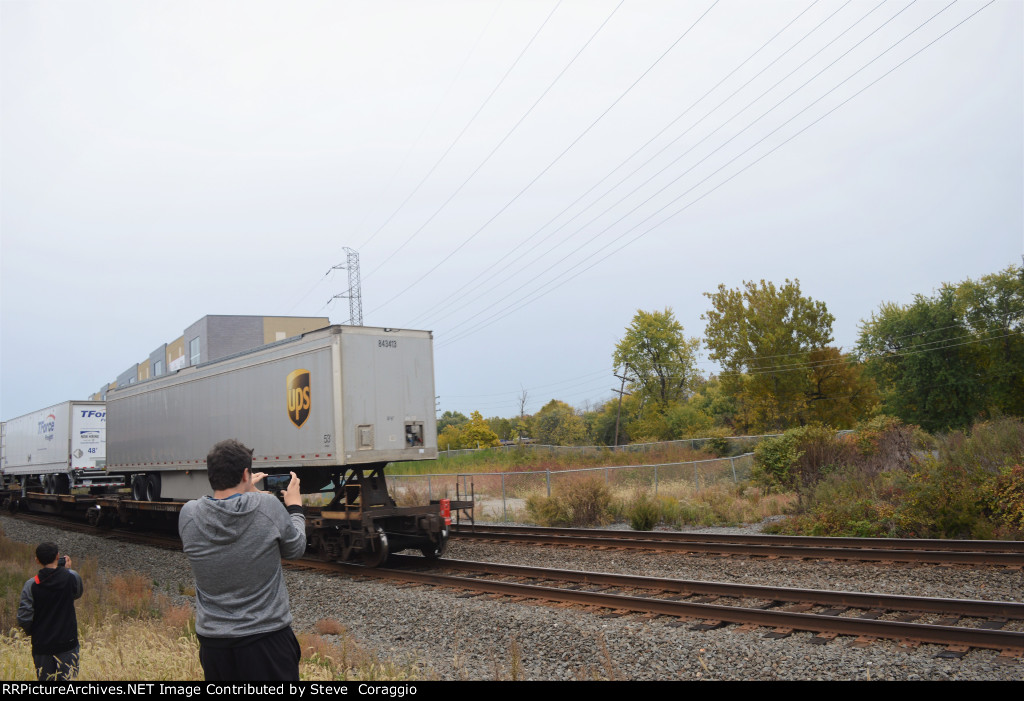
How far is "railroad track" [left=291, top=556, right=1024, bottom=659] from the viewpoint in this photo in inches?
260

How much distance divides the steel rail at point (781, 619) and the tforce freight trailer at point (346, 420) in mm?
2705

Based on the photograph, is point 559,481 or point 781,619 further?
point 559,481

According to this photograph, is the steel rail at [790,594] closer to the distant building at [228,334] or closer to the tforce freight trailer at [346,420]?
the tforce freight trailer at [346,420]

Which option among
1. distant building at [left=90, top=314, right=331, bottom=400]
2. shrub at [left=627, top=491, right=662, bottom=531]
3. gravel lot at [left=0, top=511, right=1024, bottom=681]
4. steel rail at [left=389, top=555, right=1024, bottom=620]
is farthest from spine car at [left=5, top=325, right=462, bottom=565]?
distant building at [left=90, top=314, right=331, bottom=400]

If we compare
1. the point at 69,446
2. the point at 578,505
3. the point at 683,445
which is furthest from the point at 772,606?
the point at 683,445

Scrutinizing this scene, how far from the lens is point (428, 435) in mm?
13188

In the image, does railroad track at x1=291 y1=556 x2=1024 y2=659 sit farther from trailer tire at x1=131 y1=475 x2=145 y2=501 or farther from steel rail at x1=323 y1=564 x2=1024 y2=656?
trailer tire at x1=131 y1=475 x2=145 y2=501

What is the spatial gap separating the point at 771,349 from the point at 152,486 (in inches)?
1421

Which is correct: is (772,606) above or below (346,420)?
below

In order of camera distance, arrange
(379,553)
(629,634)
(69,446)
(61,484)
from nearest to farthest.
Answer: (629,634) → (379,553) → (69,446) → (61,484)

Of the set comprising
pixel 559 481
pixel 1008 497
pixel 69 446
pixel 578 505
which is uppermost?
pixel 69 446

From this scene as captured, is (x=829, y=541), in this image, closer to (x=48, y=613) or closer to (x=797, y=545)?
(x=797, y=545)

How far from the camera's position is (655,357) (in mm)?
63625
